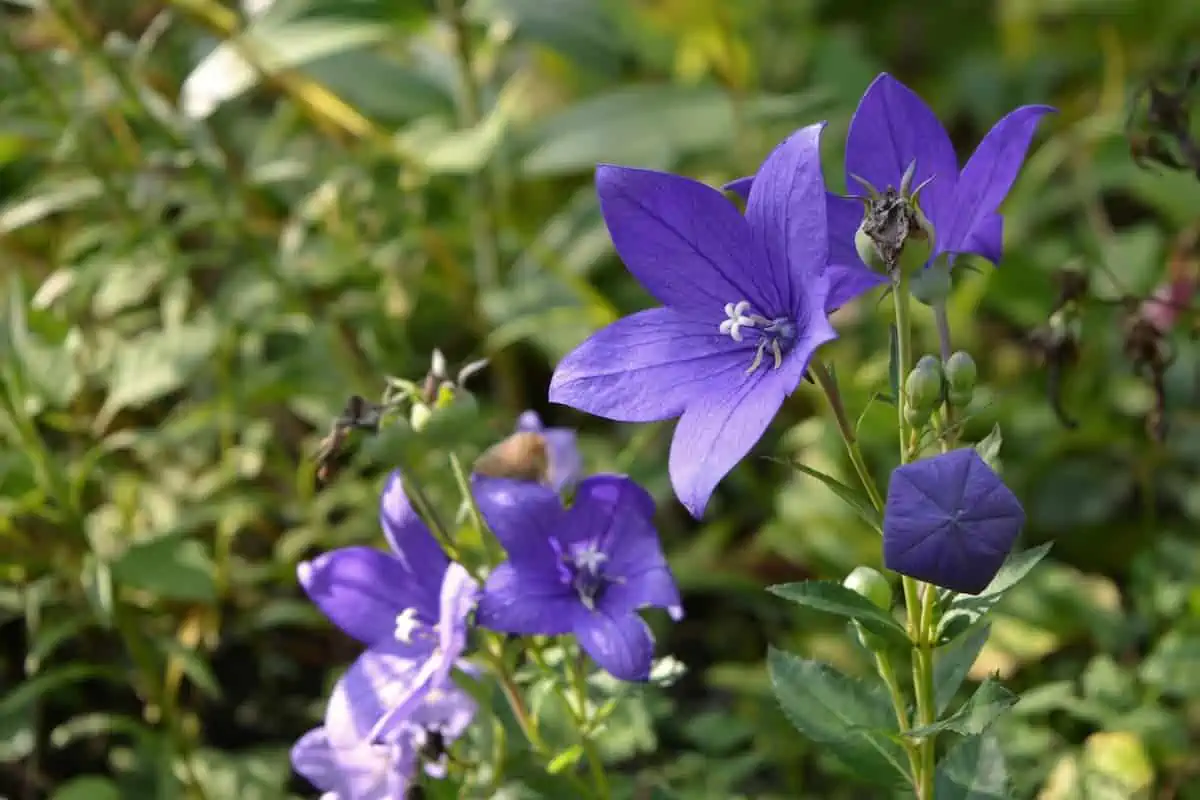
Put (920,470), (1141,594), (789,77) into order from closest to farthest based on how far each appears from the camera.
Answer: (920,470)
(1141,594)
(789,77)

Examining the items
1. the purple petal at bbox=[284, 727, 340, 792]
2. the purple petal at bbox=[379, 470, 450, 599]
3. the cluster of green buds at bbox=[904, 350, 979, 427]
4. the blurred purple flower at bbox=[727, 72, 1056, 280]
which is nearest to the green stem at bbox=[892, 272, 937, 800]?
the cluster of green buds at bbox=[904, 350, 979, 427]

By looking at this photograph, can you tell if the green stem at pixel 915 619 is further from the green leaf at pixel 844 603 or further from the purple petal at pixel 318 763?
the purple petal at pixel 318 763

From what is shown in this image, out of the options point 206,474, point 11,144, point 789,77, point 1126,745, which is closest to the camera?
point 1126,745

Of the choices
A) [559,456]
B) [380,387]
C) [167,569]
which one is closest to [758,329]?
[559,456]

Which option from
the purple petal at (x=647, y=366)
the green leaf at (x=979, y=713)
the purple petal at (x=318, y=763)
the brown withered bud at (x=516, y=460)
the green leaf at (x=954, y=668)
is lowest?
the purple petal at (x=318, y=763)

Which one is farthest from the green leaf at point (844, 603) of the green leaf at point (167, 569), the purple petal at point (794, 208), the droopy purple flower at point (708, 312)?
the green leaf at point (167, 569)

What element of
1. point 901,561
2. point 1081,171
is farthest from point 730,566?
point 901,561

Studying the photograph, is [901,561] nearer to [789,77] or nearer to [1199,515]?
[1199,515]
